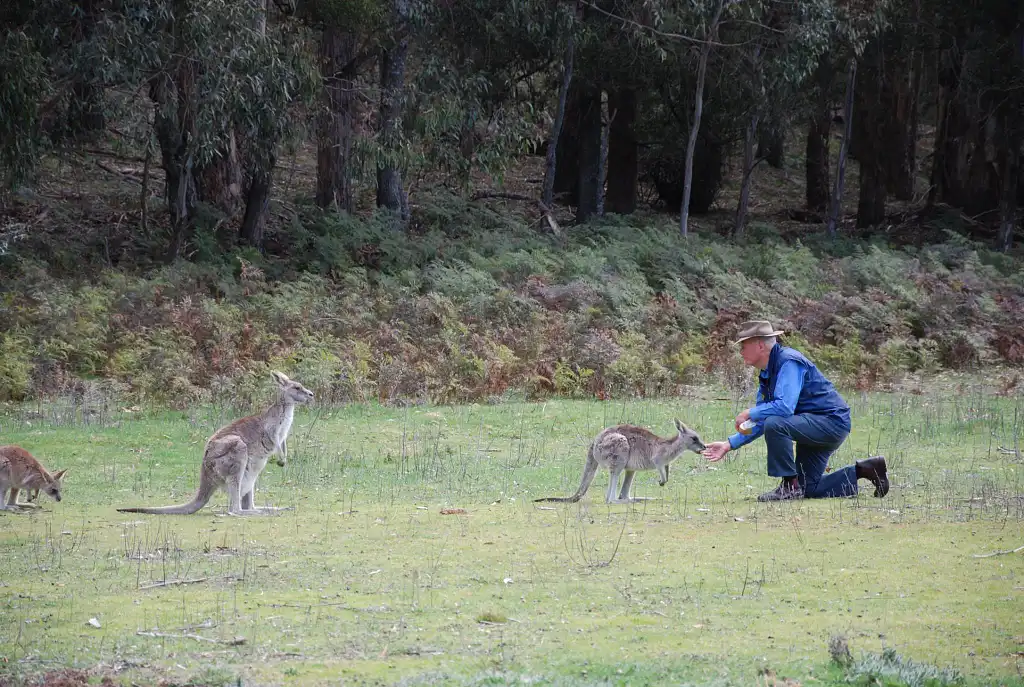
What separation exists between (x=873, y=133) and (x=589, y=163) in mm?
8241

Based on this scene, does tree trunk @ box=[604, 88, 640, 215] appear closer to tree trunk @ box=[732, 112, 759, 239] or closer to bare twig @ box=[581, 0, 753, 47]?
tree trunk @ box=[732, 112, 759, 239]

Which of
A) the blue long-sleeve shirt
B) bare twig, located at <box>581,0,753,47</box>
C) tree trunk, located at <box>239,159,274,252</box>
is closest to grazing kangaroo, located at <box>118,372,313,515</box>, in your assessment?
the blue long-sleeve shirt

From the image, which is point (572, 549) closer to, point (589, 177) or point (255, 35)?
point (255, 35)

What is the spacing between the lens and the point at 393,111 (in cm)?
2645

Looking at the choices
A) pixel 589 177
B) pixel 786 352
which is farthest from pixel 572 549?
pixel 589 177

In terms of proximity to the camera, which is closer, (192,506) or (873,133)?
(192,506)

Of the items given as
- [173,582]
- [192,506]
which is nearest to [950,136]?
[192,506]

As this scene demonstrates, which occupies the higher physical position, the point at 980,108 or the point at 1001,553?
the point at 980,108

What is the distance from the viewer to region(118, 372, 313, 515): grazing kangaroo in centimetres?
991

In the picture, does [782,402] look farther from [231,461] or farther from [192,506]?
[192,506]

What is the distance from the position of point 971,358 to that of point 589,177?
14.8 meters

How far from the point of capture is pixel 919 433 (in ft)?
47.9

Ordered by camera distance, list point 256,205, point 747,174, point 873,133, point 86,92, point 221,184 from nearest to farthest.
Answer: point 86,92 < point 256,205 < point 221,184 < point 747,174 < point 873,133

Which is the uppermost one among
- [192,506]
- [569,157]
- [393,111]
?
[569,157]
